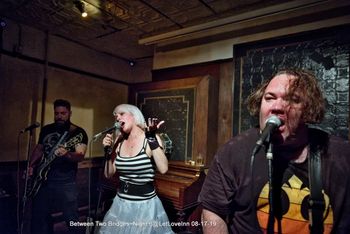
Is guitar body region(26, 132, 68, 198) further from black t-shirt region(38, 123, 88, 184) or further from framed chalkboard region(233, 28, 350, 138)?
framed chalkboard region(233, 28, 350, 138)

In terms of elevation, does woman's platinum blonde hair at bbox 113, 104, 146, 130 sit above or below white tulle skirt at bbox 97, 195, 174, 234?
above

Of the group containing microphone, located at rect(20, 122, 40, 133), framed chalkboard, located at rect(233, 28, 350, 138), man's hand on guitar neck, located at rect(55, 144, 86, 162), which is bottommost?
man's hand on guitar neck, located at rect(55, 144, 86, 162)

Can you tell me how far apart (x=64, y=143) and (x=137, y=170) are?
1.03 meters

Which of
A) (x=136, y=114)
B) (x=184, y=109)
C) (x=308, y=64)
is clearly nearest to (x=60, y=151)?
(x=136, y=114)

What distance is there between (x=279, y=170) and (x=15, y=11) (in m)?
2.89

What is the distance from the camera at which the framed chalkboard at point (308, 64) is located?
6.43 ft

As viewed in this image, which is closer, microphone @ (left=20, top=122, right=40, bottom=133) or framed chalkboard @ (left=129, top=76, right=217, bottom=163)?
microphone @ (left=20, top=122, right=40, bottom=133)

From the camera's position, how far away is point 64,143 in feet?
7.45

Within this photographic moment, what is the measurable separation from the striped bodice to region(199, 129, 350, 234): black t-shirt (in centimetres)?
72

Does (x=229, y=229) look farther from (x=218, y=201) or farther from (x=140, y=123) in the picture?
(x=140, y=123)

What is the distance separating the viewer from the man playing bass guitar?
86.4 inches

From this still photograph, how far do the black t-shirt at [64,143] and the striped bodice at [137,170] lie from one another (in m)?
0.80

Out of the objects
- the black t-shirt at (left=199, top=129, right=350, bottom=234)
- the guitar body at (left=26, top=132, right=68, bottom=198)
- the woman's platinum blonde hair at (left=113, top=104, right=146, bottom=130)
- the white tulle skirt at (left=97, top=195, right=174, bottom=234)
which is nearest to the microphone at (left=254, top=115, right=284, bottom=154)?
the black t-shirt at (left=199, top=129, right=350, bottom=234)

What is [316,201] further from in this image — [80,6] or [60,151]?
[80,6]
